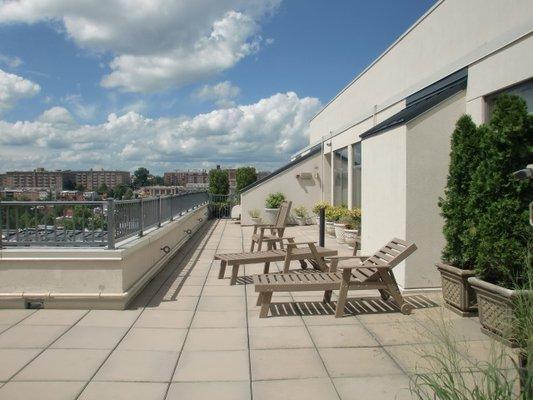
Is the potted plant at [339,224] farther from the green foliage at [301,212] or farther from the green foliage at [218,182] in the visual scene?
the green foliage at [218,182]

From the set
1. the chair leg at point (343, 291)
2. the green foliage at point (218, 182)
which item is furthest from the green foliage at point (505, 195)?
the green foliage at point (218, 182)

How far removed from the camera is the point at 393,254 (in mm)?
5879

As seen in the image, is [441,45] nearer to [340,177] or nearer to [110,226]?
[110,226]

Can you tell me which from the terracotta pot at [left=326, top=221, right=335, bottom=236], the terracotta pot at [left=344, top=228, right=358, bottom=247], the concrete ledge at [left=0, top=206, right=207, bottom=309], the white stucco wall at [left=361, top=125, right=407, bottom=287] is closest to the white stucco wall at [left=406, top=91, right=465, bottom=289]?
the white stucco wall at [left=361, top=125, right=407, bottom=287]

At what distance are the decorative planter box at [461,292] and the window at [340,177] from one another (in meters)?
10.2

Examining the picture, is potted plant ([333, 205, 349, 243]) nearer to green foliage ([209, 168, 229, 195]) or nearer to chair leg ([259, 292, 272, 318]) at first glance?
chair leg ([259, 292, 272, 318])

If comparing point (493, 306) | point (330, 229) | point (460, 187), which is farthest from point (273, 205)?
point (493, 306)

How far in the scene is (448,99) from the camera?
6527 mm

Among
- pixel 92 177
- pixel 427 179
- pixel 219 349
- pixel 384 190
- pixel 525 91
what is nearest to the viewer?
pixel 219 349

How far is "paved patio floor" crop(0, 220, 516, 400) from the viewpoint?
3.60 metres

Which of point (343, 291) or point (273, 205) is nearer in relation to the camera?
point (343, 291)

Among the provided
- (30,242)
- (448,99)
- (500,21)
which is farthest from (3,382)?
(500,21)

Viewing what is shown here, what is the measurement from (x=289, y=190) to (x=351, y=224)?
605cm

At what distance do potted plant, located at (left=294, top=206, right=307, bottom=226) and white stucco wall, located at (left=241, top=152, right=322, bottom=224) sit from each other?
0.31m
